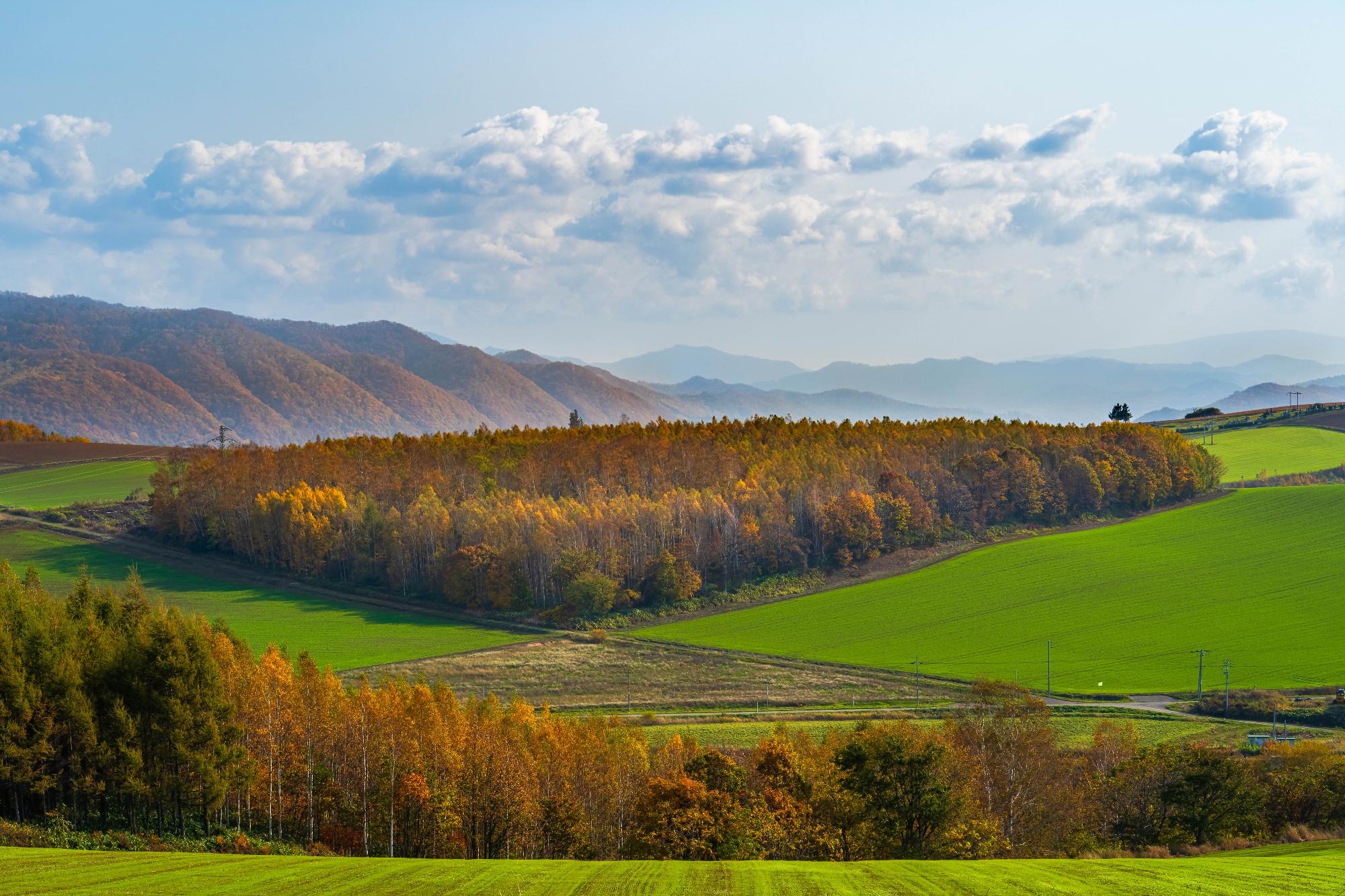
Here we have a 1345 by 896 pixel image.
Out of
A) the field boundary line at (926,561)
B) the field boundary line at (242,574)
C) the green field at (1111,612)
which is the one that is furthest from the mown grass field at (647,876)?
the field boundary line at (242,574)

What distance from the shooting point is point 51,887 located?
23984 millimetres

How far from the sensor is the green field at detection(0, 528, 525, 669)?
81500 millimetres

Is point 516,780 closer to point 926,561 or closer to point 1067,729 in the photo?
point 1067,729

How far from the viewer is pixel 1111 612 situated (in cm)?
8406

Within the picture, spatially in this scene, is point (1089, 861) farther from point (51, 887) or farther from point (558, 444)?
point (558, 444)

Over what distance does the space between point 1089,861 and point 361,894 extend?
20487mm

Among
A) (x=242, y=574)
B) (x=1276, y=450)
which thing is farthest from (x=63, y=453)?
(x=1276, y=450)

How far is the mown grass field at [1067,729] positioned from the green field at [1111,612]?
7.01m

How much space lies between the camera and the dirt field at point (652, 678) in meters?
66.7

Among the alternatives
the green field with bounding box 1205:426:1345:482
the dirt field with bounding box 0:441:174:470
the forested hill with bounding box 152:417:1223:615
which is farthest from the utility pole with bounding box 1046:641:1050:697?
the dirt field with bounding box 0:441:174:470

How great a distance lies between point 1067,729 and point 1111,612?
3043 centimetres

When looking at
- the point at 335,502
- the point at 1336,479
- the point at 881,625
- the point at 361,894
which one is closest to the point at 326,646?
the point at 335,502

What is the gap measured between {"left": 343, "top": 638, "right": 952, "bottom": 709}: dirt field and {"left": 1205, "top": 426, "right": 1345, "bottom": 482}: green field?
301 feet

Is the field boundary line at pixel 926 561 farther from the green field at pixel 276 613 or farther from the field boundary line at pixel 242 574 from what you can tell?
the green field at pixel 276 613
